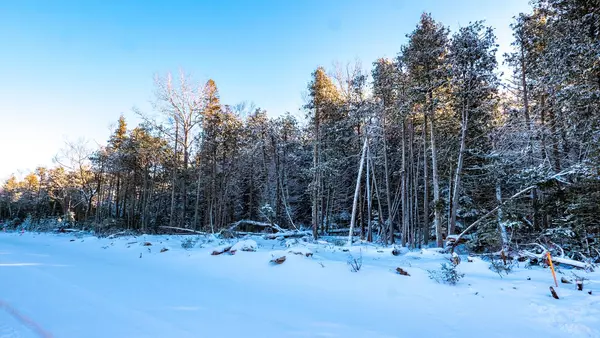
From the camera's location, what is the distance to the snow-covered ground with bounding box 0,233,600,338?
3.14m

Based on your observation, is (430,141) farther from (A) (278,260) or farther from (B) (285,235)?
(A) (278,260)

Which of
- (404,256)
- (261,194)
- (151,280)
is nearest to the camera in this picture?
(151,280)

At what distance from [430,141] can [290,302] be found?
1175cm

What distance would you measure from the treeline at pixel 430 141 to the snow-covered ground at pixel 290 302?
4.37 meters

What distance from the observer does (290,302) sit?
425 centimetres

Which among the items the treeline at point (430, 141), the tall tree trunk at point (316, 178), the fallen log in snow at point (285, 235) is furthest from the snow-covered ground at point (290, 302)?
the tall tree trunk at point (316, 178)

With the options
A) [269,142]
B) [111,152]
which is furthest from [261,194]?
[111,152]

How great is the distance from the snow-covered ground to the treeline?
4.37 metres

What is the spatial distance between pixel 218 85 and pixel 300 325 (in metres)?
19.5

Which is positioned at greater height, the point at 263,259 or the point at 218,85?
the point at 218,85

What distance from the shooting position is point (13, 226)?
32219mm

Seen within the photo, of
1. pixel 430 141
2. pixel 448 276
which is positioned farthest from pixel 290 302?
pixel 430 141

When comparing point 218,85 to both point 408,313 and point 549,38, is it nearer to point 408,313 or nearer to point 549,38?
point 549,38

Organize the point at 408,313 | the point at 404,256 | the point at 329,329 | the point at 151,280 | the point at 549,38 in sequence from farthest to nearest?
the point at 549,38 < the point at 404,256 < the point at 151,280 < the point at 408,313 < the point at 329,329
